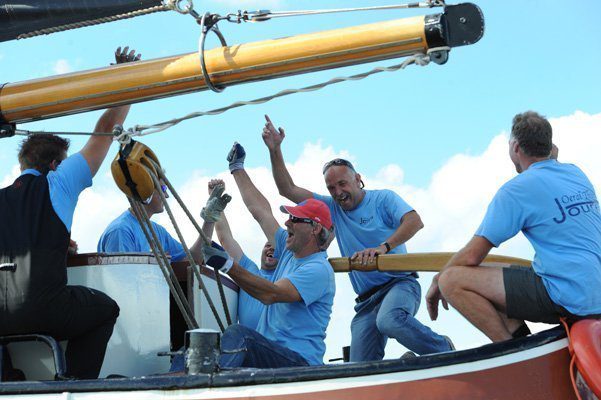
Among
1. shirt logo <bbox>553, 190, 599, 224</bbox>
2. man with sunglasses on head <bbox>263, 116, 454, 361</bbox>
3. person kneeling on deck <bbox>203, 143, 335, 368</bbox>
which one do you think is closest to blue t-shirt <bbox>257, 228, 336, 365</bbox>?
person kneeling on deck <bbox>203, 143, 335, 368</bbox>

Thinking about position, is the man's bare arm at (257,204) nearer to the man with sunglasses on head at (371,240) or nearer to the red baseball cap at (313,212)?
the man with sunglasses on head at (371,240)

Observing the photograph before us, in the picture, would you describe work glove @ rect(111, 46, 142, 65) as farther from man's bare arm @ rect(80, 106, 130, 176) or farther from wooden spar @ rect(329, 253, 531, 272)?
wooden spar @ rect(329, 253, 531, 272)

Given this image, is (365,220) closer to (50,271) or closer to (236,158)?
(236,158)

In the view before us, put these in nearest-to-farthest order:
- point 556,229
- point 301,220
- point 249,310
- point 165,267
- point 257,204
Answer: point 556,229, point 165,267, point 301,220, point 249,310, point 257,204

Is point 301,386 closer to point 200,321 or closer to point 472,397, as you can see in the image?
point 472,397

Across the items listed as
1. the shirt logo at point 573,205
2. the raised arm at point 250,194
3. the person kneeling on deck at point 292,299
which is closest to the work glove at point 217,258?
the person kneeling on deck at point 292,299

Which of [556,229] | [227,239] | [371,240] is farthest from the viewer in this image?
[227,239]

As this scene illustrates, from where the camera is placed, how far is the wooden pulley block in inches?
228

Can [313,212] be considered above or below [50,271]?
above

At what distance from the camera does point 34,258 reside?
17.9 feet

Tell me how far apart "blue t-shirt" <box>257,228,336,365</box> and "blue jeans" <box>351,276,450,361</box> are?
2.71 feet

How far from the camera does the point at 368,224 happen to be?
7.63 meters

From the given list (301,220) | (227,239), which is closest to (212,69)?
(301,220)

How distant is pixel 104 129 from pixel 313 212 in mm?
1364
